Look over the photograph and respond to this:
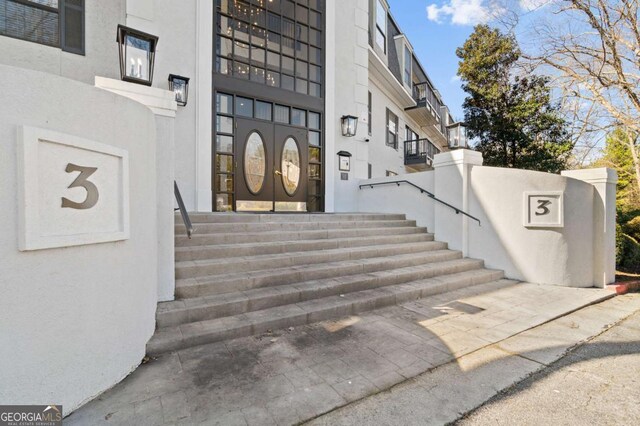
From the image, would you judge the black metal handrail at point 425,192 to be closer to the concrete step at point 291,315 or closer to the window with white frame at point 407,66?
the concrete step at point 291,315

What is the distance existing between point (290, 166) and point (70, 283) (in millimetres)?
6283

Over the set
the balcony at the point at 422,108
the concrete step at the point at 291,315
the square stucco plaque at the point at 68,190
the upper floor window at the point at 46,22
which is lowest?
the concrete step at the point at 291,315

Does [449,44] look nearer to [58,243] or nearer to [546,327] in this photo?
[546,327]

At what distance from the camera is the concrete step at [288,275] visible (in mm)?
3660

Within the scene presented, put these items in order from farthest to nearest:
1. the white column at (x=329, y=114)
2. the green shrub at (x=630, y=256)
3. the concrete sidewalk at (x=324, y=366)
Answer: the white column at (x=329, y=114) → the green shrub at (x=630, y=256) → the concrete sidewalk at (x=324, y=366)

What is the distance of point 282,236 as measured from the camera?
5.35 m

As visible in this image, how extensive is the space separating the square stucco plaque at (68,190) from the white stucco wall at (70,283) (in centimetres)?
6

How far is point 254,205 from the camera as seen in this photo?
24.4 feet

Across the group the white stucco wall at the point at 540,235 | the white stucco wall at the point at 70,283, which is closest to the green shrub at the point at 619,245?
the white stucco wall at the point at 540,235

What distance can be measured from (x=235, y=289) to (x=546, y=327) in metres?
3.98

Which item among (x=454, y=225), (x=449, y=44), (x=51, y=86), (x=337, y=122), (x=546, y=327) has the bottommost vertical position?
(x=546, y=327)

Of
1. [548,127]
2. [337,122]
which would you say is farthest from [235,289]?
[548,127]

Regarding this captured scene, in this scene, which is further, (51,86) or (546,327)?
(546,327)

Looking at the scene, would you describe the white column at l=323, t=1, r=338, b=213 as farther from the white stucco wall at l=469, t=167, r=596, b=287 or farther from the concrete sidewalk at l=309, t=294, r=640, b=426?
the concrete sidewalk at l=309, t=294, r=640, b=426
